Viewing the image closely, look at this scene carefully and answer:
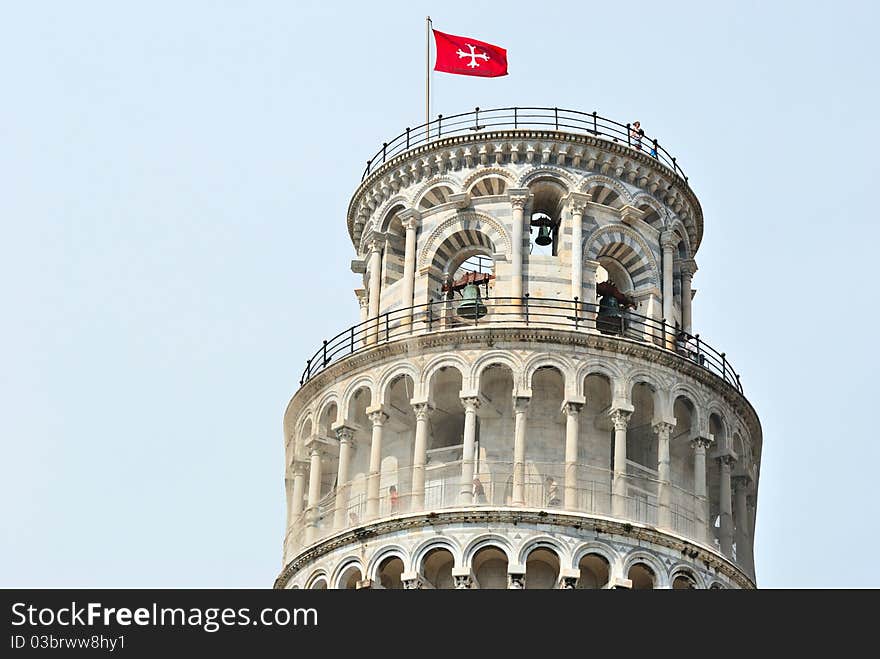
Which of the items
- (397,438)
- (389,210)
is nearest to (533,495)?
(397,438)

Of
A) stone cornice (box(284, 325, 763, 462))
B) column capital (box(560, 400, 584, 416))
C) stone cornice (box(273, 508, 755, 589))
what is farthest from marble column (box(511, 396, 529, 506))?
stone cornice (box(284, 325, 763, 462))

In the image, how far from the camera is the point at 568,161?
7600cm

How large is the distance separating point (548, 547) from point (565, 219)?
13.2 metres

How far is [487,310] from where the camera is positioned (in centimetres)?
7331

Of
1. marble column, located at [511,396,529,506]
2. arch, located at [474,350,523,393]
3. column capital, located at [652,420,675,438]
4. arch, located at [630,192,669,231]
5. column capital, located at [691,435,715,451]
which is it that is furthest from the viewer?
arch, located at [630,192,669,231]

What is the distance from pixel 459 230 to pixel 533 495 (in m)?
11.3

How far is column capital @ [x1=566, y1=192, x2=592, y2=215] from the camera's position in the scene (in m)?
74.8

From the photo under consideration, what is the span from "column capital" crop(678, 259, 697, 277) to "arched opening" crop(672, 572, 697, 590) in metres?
14.0

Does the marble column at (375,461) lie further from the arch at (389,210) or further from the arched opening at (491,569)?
the arch at (389,210)

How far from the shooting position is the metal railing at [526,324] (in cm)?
7169

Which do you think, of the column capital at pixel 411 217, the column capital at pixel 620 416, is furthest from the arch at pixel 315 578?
the column capital at pixel 411 217

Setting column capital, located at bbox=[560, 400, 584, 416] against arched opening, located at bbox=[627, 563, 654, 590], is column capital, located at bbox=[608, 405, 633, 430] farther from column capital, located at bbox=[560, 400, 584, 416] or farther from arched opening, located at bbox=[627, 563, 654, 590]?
arched opening, located at bbox=[627, 563, 654, 590]
